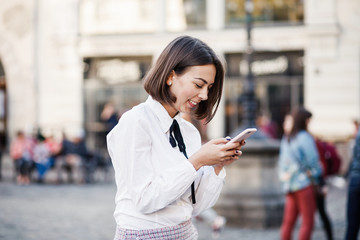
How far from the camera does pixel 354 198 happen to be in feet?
17.5

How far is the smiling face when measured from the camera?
2414 mm

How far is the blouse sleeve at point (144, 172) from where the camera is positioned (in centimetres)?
224

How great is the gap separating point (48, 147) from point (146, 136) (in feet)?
46.4

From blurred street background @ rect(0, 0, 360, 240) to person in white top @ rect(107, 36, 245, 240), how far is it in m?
11.5

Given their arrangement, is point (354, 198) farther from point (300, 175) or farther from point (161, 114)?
point (161, 114)

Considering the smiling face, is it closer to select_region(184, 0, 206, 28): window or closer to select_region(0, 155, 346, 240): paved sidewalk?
select_region(0, 155, 346, 240): paved sidewalk

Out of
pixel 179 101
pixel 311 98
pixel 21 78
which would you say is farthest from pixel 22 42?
pixel 179 101

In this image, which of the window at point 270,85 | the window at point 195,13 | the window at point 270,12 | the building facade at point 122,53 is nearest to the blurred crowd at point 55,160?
the building facade at point 122,53

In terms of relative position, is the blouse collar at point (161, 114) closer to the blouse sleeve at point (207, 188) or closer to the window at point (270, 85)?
the blouse sleeve at point (207, 188)

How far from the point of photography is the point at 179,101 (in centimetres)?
244

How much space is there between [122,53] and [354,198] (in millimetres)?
15678

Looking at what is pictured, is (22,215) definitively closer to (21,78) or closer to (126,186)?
(126,186)

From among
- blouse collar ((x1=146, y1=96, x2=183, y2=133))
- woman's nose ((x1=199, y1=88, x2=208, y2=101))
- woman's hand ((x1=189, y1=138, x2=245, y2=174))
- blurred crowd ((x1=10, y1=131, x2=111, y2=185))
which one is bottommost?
blurred crowd ((x1=10, y1=131, x2=111, y2=185))

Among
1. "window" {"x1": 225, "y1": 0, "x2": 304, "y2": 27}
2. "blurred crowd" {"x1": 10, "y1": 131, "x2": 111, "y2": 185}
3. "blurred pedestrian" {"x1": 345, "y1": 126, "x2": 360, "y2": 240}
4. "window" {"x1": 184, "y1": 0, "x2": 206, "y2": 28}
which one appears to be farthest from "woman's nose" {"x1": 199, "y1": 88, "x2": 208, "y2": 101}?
"window" {"x1": 184, "y1": 0, "x2": 206, "y2": 28}
